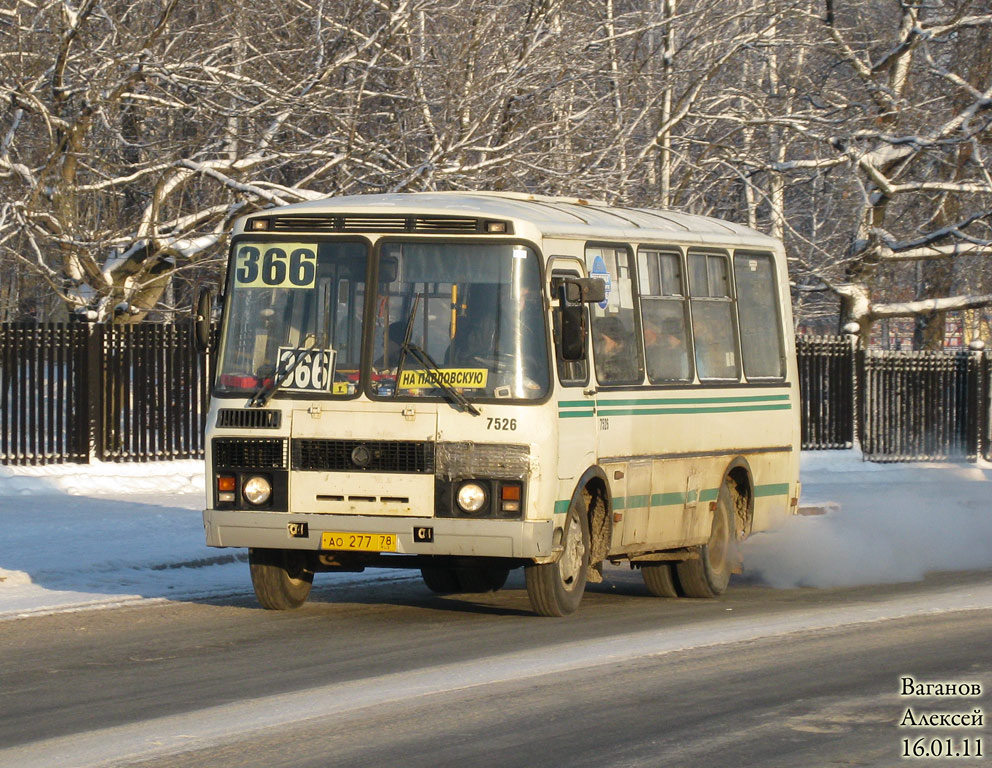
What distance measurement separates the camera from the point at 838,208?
34.6 metres

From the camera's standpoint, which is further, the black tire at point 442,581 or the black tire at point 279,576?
the black tire at point 442,581

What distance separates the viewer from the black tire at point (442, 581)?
44.8 feet

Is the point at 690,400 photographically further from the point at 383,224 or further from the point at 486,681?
the point at 486,681

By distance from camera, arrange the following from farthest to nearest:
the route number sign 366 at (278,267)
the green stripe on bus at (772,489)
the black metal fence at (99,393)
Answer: the black metal fence at (99,393)
the green stripe on bus at (772,489)
the route number sign 366 at (278,267)

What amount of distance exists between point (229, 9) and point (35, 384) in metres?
5.59

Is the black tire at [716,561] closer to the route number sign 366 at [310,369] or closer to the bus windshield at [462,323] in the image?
the bus windshield at [462,323]

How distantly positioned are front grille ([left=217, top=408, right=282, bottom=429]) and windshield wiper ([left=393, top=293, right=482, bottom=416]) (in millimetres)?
816

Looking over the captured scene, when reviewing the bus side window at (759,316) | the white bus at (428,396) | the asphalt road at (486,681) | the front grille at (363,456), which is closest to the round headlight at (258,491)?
the white bus at (428,396)

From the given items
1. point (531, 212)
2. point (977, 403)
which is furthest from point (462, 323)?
point (977, 403)

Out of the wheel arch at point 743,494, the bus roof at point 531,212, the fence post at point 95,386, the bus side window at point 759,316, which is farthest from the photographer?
the fence post at point 95,386

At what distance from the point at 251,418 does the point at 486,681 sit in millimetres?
3028

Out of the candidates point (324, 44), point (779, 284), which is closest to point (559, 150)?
point (324, 44)

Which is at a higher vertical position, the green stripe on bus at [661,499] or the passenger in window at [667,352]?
the passenger in window at [667,352]

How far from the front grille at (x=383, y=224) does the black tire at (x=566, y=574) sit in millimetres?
1909
